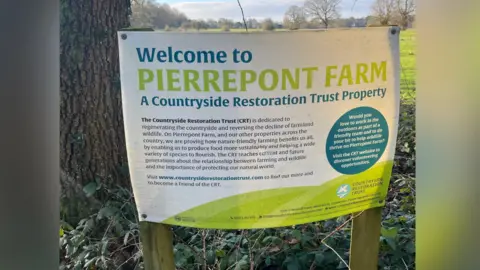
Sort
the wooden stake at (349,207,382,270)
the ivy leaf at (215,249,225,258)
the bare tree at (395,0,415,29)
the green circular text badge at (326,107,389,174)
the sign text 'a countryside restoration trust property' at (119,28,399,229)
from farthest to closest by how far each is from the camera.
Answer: the ivy leaf at (215,249,225,258) → the bare tree at (395,0,415,29) → the wooden stake at (349,207,382,270) → the green circular text badge at (326,107,389,174) → the sign text 'a countryside restoration trust property' at (119,28,399,229)

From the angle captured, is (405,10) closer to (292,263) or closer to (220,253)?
(292,263)

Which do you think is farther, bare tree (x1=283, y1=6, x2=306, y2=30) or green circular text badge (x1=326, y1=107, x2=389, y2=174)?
bare tree (x1=283, y1=6, x2=306, y2=30)

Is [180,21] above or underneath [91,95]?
above

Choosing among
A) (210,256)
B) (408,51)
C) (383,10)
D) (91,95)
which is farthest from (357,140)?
(91,95)

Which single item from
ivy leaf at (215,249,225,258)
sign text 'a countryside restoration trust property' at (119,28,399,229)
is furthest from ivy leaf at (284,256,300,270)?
sign text 'a countryside restoration trust property' at (119,28,399,229)

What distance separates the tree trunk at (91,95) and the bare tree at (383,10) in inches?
34.6

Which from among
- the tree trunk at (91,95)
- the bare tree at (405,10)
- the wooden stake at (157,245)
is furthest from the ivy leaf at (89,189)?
the bare tree at (405,10)

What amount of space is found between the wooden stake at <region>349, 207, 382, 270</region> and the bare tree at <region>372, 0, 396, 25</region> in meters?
0.63

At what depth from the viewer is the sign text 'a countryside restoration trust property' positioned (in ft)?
5.17

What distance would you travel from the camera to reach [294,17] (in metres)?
1.92

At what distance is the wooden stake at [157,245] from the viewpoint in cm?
175

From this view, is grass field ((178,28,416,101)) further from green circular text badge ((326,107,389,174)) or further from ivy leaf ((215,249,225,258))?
ivy leaf ((215,249,225,258))

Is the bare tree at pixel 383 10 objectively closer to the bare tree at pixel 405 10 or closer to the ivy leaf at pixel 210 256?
the bare tree at pixel 405 10

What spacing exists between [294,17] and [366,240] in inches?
29.1
